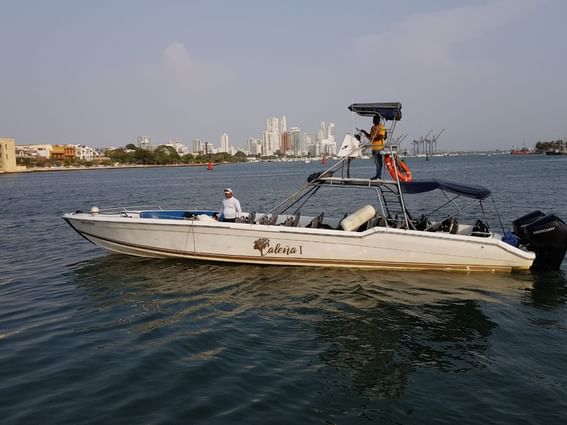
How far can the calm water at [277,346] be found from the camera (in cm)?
532

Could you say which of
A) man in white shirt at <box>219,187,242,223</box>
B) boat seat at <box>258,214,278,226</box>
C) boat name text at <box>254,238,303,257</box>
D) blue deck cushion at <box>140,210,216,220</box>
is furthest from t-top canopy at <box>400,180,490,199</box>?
blue deck cushion at <box>140,210,216,220</box>

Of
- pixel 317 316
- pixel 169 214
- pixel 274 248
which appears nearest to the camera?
pixel 317 316

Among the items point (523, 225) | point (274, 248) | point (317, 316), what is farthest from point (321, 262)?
point (523, 225)

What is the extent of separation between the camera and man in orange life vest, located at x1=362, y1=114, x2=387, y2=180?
11.5 m

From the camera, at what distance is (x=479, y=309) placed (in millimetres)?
8766

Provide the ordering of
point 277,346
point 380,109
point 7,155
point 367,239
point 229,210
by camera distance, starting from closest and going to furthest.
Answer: point 277,346 → point 367,239 → point 380,109 → point 229,210 → point 7,155

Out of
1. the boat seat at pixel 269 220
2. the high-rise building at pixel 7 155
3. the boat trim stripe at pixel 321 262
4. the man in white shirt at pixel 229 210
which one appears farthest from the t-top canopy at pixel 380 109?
the high-rise building at pixel 7 155

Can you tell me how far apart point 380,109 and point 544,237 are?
5.04 meters

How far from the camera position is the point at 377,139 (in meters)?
11.6

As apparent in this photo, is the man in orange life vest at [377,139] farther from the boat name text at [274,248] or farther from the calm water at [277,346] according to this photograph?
the calm water at [277,346]

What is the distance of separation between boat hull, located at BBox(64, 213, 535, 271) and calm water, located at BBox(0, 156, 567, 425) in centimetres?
32

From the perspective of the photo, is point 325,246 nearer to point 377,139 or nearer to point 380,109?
point 377,139

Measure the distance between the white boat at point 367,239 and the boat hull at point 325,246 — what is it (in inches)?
0.9

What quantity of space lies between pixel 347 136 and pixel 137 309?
679 cm
